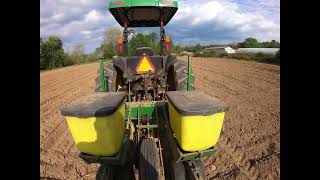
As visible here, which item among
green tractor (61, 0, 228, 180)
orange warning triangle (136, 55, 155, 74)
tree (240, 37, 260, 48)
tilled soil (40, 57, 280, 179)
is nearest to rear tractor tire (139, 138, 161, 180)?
green tractor (61, 0, 228, 180)

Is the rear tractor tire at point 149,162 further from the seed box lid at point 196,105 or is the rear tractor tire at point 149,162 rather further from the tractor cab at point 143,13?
the tractor cab at point 143,13

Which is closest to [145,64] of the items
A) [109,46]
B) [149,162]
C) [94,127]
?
[149,162]

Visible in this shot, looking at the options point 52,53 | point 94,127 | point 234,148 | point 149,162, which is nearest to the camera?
point 94,127

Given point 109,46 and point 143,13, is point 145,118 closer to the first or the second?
point 143,13

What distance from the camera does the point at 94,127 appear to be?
2500 mm

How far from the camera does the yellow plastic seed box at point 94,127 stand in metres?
2.48

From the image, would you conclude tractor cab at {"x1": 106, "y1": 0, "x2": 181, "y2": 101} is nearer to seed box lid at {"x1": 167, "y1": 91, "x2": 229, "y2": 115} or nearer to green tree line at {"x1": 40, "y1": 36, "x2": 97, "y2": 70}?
seed box lid at {"x1": 167, "y1": 91, "x2": 229, "y2": 115}

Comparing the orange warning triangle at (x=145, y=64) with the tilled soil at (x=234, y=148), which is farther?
the orange warning triangle at (x=145, y=64)

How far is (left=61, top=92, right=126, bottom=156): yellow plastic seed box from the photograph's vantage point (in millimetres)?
2484

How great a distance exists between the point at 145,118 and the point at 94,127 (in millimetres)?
1753

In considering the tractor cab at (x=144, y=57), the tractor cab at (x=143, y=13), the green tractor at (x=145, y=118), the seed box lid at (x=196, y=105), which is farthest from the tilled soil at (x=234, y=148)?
the tractor cab at (x=143, y=13)

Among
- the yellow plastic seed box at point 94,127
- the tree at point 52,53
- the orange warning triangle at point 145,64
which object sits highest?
the tree at point 52,53

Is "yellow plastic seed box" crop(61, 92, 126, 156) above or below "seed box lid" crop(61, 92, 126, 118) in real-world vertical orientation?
below
